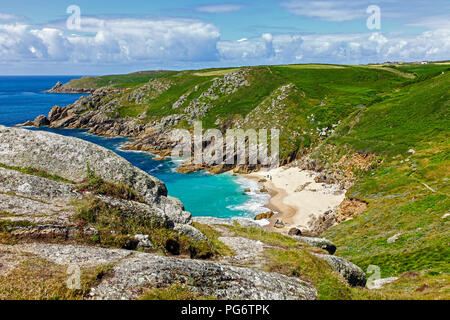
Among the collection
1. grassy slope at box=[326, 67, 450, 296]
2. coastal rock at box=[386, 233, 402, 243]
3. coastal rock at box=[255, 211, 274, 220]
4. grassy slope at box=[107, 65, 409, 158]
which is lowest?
coastal rock at box=[255, 211, 274, 220]

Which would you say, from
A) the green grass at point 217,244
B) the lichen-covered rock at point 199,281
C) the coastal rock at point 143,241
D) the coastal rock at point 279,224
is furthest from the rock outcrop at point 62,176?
the coastal rock at point 279,224

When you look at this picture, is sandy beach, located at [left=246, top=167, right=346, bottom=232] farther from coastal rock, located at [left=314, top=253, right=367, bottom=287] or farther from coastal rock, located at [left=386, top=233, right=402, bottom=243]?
coastal rock, located at [left=314, top=253, right=367, bottom=287]

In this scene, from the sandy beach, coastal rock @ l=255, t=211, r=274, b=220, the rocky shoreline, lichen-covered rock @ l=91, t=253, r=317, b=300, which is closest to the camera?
lichen-covered rock @ l=91, t=253, r=317, b=300

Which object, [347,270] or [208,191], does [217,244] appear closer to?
[347,270]

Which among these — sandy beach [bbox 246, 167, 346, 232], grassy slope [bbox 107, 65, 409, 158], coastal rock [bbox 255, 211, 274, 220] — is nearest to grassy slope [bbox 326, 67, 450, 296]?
sandy beach [bbox 246, 167, 346, 232]

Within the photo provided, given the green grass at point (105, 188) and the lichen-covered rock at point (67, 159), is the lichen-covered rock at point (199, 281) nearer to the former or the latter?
the green grass at point (105, 188)

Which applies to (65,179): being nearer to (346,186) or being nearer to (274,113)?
(346,186)
